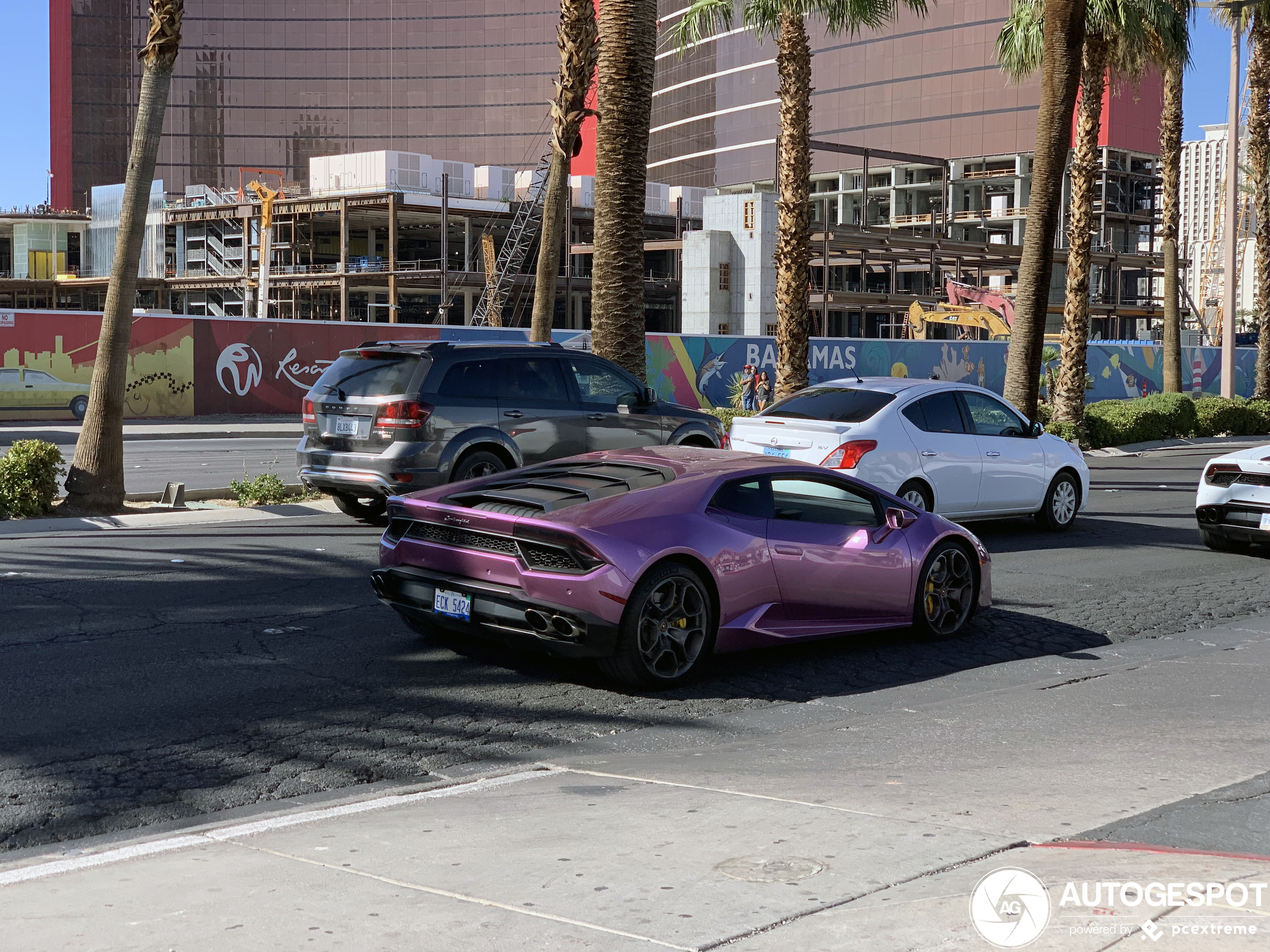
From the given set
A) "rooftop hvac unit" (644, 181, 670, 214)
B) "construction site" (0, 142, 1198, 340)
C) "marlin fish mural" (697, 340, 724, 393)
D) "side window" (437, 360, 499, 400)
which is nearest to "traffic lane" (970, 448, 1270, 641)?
"side window" (437, 360, 499, 400)

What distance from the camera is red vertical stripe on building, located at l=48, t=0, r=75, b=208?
390 ft

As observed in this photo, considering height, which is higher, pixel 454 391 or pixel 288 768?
pixel 454 391

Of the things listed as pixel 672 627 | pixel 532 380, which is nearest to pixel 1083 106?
pixel 532 380

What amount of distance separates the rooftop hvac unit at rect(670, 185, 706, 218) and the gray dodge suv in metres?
79.6

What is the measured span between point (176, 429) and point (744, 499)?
85.7 ft

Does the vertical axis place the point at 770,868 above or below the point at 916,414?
below

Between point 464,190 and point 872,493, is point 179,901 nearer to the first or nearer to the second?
point 872,493

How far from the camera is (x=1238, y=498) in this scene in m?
13.1

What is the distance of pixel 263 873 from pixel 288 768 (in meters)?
1.54

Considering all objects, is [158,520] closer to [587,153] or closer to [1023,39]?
[1023,39]

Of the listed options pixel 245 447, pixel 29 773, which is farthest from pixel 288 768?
pixel 245 447

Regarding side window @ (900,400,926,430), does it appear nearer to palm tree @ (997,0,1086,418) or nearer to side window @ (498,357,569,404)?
side window @ (498,357,569,404)

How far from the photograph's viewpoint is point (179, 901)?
420 cm

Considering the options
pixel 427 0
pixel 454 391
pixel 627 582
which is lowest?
pixel 627 582
